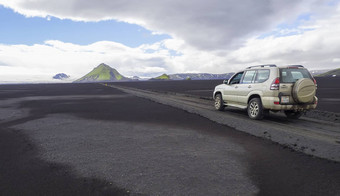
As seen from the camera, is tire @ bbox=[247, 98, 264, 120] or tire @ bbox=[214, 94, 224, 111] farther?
tire @ bbox=[214, 94, 224, 111]

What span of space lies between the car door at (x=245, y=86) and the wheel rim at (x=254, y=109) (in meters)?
0.39

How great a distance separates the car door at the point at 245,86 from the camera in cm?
957

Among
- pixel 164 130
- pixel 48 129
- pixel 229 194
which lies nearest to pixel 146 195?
pixel 229 194

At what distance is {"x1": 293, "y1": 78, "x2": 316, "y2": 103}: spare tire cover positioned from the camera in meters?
8.12

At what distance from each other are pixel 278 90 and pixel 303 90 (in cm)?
79

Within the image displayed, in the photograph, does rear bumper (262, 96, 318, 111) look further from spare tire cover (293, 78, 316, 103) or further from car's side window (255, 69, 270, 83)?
car's side window (255, 69, 270, 83)

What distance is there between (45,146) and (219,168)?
4321 mm

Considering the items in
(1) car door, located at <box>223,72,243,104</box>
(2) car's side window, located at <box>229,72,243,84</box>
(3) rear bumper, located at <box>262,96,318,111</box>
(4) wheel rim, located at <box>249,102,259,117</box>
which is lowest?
(4) wheel rim, located at <box>249,102,259,117</box>

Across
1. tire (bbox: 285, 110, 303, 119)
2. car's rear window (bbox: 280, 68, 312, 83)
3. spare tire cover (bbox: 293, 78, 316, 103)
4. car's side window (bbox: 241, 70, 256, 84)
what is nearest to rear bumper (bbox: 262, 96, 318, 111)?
spare tire cover (bbox: 293, 78, 316, 103)

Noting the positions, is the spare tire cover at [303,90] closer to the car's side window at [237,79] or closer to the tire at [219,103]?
the car's side window at [237,79]

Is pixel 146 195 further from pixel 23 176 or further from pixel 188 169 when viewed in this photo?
pixel 23 176

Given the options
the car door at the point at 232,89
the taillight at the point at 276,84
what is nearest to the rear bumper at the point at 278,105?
the taillight at the point at 276,84

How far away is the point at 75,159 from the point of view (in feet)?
16.3

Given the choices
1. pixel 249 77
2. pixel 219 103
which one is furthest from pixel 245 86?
pixel 219 103
